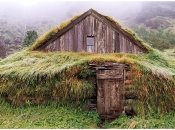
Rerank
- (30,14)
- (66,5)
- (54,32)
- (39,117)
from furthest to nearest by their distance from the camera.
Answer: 1. (66,5)
2. (30,14)
3. (54,32)
4. (39,117)

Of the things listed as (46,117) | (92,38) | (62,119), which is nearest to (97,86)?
(62,119)

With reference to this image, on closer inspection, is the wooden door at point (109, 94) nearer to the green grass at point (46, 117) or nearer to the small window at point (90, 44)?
the green grass at point (46, 117)

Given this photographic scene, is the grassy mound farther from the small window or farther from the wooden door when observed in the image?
the small window

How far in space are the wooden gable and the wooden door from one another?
4.67 metres

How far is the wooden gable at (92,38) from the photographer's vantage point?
1445cm

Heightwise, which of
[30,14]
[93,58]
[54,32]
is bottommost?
[93,58]

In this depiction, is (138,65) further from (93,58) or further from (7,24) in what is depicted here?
(7,24)

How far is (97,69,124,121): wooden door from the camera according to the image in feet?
32.8

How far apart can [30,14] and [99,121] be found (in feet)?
320

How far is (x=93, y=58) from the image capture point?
10617 millimetres

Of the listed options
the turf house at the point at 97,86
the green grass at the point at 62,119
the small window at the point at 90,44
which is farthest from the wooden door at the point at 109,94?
the small window at the point at 90,44

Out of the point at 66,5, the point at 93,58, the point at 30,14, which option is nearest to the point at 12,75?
the point at 93,58

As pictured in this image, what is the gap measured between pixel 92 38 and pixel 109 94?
541cm

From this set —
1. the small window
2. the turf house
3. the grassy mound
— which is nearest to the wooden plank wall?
the small window
